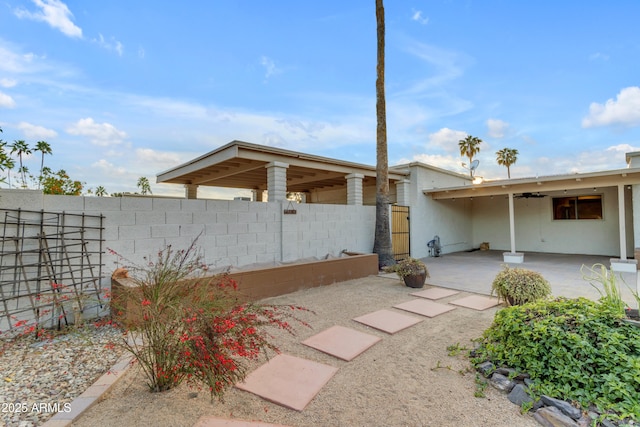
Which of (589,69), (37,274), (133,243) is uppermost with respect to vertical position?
(589,69)

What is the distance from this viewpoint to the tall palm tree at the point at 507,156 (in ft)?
76.6

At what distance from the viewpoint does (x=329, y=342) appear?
3.41m

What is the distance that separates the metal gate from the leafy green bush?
6.98 m

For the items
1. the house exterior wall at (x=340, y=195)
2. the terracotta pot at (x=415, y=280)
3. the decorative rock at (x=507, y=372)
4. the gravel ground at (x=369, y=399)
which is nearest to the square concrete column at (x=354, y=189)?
the house exterior wall at (x=340, y=195)

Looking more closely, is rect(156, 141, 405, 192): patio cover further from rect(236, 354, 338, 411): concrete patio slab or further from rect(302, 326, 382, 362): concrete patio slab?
rect(236, 354, 338, 411): concrete patio slab

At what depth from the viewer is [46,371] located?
2762 millimetres

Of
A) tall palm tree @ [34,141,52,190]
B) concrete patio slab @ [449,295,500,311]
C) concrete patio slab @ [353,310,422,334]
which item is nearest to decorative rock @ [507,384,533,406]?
concrete patio slab @ [353,310,422,334]

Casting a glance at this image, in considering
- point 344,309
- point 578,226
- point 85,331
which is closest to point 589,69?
point 578,226

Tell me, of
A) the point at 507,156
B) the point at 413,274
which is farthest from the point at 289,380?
the point at 507,156

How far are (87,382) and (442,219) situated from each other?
12.0 m

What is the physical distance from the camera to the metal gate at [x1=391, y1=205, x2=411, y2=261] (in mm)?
9820

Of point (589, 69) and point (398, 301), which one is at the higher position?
point (589, 69)

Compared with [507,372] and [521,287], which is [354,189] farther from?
[507,372]

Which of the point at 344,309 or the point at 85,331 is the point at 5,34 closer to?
the point at 85,331
